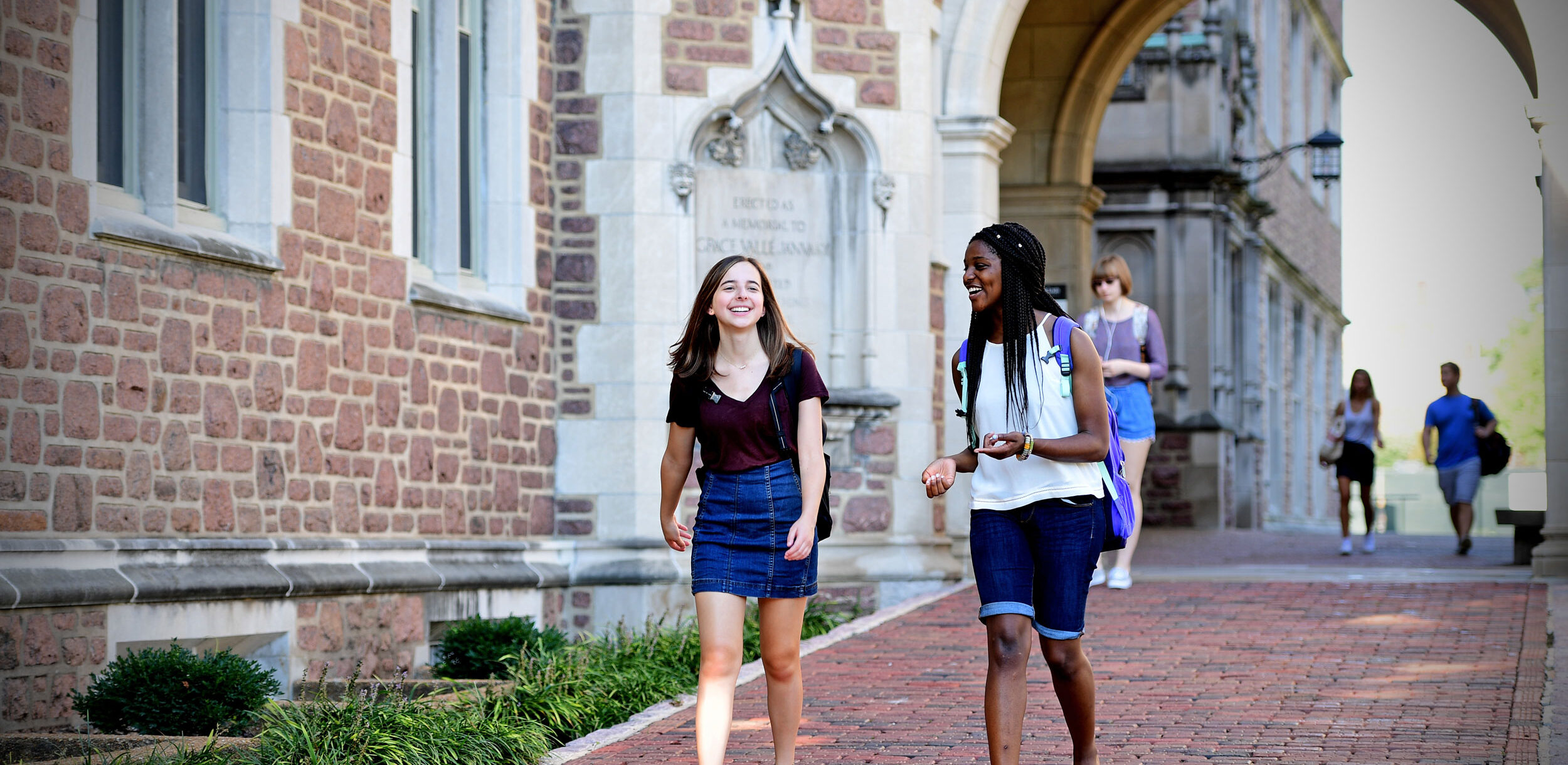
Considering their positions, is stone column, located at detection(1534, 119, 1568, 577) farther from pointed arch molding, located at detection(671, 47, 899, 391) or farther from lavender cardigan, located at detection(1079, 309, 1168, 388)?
pointed arch molding, located at detection(671, 47, 899, 391)

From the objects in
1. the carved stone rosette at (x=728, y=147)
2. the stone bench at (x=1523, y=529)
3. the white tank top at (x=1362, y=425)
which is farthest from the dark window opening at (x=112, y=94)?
the white tank top at (x=1362, y=425)

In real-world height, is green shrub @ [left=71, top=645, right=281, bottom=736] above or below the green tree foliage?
below

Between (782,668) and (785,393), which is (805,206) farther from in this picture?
(782,668)

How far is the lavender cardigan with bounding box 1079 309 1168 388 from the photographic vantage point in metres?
10.3

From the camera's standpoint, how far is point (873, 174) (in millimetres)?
11945

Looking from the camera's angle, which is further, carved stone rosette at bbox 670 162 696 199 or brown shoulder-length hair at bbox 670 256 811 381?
carved stone rosette at bbox 670 162 696 199

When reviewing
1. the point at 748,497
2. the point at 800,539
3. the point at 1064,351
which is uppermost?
the point at 1064,351

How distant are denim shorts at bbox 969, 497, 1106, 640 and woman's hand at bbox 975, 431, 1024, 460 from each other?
267 millimetres

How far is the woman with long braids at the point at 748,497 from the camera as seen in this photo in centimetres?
539

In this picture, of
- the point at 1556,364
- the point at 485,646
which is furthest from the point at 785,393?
the point at 1556,364

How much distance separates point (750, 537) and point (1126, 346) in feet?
17.4

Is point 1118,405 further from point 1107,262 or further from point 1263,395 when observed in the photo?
point 1263,395

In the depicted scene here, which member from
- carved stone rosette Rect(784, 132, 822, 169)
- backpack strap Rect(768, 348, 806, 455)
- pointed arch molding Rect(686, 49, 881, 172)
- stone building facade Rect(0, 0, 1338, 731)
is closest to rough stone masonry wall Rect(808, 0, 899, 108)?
stone building facade Rect(0, 0, 1338, 731)

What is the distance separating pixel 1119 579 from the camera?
37.3 ft
